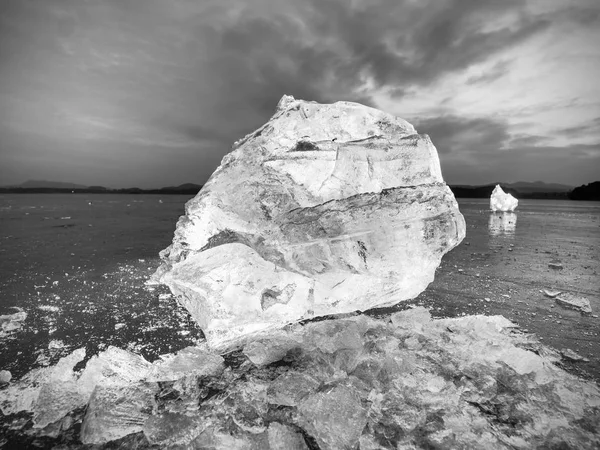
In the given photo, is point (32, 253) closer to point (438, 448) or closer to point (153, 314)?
point (153, 314)

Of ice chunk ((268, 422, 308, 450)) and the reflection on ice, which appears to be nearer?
ice chunk ((268, 422, 308, 450))

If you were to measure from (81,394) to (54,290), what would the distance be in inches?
118

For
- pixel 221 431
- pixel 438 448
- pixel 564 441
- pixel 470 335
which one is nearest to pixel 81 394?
pixel 221 431

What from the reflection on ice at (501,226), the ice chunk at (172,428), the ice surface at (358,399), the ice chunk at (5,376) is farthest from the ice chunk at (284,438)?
the reflection on ice at (501,226)

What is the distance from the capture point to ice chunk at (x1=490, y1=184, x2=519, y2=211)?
29.5 meters

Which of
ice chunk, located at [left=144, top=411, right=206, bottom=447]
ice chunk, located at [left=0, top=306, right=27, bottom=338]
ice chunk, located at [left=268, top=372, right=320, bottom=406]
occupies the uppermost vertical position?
ice chunk, located at [left=0, top=306, right=27, bottom=338]

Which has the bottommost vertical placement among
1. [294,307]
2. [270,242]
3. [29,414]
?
[29,414]

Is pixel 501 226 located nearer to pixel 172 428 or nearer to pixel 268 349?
pixel 268 349

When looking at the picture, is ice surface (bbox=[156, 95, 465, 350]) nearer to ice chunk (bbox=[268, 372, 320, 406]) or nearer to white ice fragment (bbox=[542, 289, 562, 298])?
ice chunk (bbox=[268, 372, 320, 406])

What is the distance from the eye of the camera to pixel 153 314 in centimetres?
372

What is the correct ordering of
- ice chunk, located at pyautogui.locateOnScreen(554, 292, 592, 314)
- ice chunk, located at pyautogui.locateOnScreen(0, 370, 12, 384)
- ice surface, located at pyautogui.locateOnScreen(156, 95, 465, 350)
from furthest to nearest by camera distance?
ice chunk, located at pyautogui.locateOnScreen(554, 292, 592, 314)
ice surface, located at pyautogui.locateOnScreen(156, 95, 465, 350)
ice chunk, located at pyautogui.locateOnScreen(0, 370, 12, 384)

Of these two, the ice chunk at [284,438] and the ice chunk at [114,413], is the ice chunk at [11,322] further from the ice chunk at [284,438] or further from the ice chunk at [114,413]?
the ice chunk at [284,438]

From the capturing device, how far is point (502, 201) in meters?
29.9

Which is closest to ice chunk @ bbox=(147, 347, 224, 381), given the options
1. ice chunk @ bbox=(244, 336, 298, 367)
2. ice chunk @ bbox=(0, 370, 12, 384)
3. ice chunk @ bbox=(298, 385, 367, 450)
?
ice chunk @ bbox=(244, 336, 298, 367)
